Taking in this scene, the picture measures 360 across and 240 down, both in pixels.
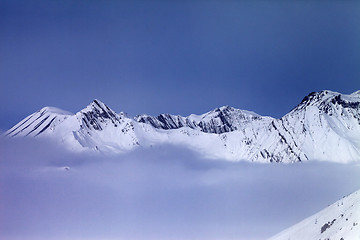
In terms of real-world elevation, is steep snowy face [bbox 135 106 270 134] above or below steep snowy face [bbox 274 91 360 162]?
above

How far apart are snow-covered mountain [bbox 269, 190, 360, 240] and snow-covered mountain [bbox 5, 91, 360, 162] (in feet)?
162

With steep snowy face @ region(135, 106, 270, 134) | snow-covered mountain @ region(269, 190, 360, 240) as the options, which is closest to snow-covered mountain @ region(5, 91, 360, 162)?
steep snowy face @ region(135, 106, 270, 134)

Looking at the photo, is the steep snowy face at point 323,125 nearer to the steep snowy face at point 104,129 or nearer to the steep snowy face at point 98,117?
the steep snowy face at point 104,129

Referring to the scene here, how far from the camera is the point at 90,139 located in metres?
74.1

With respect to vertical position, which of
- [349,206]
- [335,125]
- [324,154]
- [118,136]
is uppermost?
[118,136]

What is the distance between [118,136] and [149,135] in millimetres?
5602

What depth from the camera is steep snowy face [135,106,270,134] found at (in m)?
92.5

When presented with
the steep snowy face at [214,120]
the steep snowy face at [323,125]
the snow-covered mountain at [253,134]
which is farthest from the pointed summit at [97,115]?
the steep snowy face at [323,125]

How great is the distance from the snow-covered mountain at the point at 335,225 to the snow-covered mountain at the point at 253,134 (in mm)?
49297

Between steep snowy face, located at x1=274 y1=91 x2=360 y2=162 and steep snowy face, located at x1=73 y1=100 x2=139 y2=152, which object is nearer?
steep snowy face, located at x1=274 y1=91 x2=360 y2=162

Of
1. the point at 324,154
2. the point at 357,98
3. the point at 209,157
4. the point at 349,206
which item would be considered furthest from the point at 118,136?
the point at 349,206

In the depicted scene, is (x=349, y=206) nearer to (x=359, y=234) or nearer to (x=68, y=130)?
(x=359, y=234)

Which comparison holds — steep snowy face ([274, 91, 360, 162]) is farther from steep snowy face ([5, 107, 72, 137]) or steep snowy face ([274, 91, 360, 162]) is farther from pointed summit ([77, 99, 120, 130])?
steep snowy face ([5, 107, 72, 137])

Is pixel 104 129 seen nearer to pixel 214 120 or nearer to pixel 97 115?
pixel 97 115
